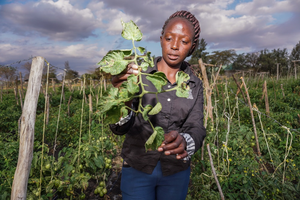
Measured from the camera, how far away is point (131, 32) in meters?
0.74

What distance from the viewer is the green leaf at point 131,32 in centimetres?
74

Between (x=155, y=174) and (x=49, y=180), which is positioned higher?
(x=155, y=174)

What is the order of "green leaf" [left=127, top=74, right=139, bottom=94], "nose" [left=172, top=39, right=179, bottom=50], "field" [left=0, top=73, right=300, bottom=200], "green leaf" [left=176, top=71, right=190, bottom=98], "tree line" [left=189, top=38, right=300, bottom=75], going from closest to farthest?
"green leaf" [left=127, top=74, right=139, bottom=94] < "green leaf" [left=176, top=71, right=190, bottom=98] < "nose" [left=172, top=39, right=179, bottom=50] < "field" [left=0, top=73, right=300, bottom=200] < "tree line" [left=189, top=38, right=300, bottom=75]

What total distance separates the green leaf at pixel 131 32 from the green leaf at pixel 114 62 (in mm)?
66

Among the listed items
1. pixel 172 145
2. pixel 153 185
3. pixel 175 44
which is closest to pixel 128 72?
pixel 172 145

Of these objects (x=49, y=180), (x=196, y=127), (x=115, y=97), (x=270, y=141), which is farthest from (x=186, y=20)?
(x=270, y=141)

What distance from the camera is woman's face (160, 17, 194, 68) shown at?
1.20 metres

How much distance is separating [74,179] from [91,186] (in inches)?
29.4

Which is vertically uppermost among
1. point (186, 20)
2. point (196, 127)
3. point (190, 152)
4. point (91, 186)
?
point (186, 20)

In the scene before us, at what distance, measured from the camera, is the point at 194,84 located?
1447mm

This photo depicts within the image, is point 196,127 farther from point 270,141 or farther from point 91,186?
point 270,141

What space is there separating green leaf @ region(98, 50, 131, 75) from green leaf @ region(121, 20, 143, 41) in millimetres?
66

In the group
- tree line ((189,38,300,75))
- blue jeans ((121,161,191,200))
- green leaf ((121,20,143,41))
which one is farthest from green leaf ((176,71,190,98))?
tree line ((189,38,300,75))

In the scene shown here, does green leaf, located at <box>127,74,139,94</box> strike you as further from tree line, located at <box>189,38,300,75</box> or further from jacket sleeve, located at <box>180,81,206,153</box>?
tree line, located at <box>189,38,300,75</box>
